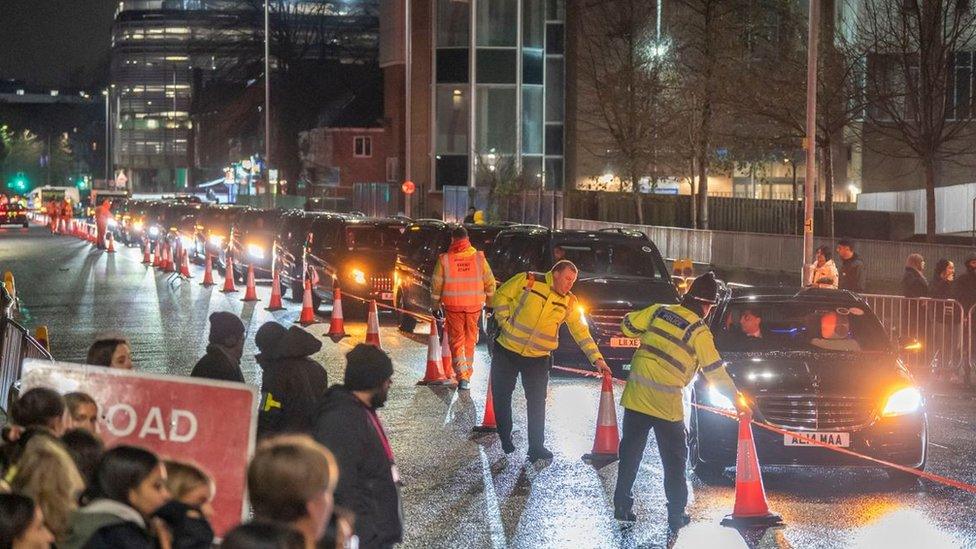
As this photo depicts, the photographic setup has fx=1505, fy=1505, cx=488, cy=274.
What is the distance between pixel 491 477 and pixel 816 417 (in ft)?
8.22

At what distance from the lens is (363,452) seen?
6.34 m

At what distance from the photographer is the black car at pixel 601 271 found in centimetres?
1828

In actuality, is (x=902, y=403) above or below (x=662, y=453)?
above

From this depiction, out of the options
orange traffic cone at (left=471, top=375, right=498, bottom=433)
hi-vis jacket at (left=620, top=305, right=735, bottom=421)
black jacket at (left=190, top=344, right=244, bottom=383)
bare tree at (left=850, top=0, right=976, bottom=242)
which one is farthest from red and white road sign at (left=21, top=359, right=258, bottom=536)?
bare tree at (left=850, top=0, right=976, bottom=242)

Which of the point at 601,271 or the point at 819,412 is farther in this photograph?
the point at 601,271

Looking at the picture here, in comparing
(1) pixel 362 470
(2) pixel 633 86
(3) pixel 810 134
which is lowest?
(1) pixel 362 470

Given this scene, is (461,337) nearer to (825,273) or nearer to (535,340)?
(535,340)

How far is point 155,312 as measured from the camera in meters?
26.3

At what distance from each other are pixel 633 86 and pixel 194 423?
145 ft

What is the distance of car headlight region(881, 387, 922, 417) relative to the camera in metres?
11.2

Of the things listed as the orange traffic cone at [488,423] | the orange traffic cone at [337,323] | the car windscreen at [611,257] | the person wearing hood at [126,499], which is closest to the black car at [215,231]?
the orange traffic cone at [337,323]

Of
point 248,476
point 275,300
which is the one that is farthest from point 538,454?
point 275,300

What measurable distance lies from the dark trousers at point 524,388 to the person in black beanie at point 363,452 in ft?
18.9

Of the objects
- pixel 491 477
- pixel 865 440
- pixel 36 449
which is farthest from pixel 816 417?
pixel 36 449
